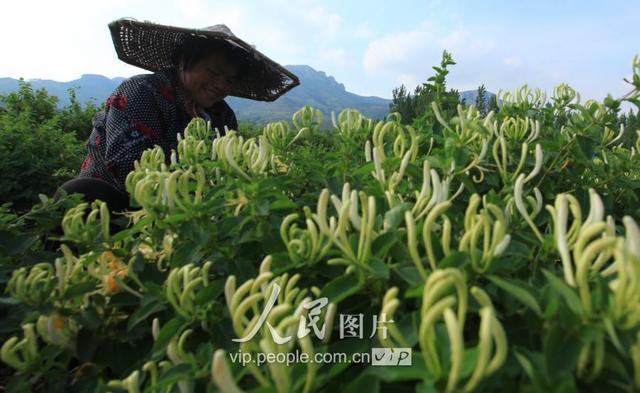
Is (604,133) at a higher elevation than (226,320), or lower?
higher

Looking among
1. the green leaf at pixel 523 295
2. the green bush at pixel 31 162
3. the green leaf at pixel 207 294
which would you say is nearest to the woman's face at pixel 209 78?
the green bush at pixel 31 162

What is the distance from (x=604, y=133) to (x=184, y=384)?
3.13 ft

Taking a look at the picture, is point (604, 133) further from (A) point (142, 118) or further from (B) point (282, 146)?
(A) point (142, 118)

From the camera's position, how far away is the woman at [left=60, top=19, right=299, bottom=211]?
1.74 metres

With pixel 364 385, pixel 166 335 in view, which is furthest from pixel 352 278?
pixel 166 335

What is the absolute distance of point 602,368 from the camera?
0.36 m

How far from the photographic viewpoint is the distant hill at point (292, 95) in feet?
182

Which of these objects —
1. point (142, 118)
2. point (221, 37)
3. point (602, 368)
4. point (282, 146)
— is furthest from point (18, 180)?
point (602, 368)

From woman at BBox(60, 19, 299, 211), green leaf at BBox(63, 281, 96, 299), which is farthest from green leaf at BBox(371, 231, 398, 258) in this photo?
woman at BBox(60, 19, 299, 211)

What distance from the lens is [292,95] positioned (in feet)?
231

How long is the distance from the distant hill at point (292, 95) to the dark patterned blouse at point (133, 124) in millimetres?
47438

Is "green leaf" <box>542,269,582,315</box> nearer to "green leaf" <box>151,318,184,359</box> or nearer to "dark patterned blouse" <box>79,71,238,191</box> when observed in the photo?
"green leaf" <box>151,318,184,359</box>

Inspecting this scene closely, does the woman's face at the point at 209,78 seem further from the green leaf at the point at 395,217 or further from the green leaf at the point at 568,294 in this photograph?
the green leaf at the point at 568,294

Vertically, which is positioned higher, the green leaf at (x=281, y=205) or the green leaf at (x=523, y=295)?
the green leaf at (x=523, y=295)
